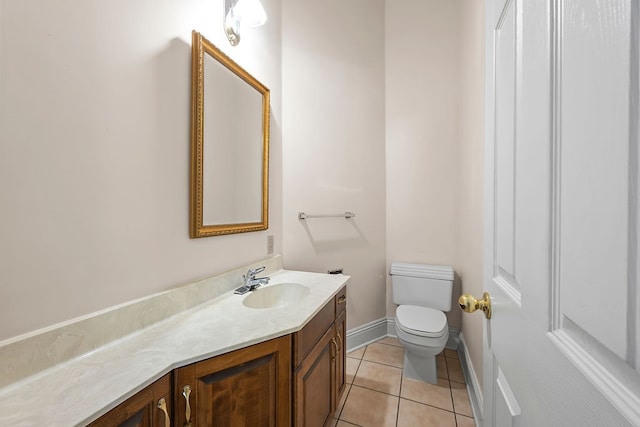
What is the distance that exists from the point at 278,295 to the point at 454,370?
1488 millimetres

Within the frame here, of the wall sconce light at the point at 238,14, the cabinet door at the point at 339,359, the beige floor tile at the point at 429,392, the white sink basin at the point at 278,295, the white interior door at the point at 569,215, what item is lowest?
the beige floor tile at the point at 429,392

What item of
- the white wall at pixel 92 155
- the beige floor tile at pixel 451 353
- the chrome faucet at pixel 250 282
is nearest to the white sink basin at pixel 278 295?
the chrome faucet at pixel 250 282

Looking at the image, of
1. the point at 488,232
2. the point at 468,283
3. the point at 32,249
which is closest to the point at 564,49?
the point at 488,232

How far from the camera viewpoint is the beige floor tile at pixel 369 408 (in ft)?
4.74

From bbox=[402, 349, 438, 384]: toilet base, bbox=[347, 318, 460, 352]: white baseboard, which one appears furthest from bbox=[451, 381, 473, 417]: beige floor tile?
bbox=[347, 318, 460, 352]: white baseboard

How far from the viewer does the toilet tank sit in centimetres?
205

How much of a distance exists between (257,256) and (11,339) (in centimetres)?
101

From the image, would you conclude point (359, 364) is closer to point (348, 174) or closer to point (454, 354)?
point (454, 354)

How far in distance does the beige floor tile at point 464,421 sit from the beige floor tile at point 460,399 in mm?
32

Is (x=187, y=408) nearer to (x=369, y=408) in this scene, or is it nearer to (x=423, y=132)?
(x=369, y=408)

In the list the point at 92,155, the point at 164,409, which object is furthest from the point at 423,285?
the point at 92,155

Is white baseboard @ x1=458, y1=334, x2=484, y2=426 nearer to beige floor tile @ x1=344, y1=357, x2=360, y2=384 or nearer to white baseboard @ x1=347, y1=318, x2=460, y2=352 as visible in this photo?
white baseboard @ x1=347, y1=318, x2=460, y2=352

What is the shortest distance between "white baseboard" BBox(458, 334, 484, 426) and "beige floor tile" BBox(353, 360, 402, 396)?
0.43m

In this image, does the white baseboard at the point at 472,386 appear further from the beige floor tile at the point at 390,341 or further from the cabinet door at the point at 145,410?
the cabinet door at the point at 145,410
